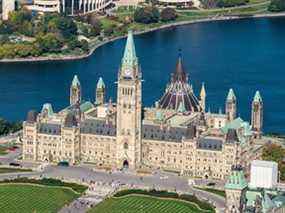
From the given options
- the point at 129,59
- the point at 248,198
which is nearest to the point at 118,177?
the point at 129,59

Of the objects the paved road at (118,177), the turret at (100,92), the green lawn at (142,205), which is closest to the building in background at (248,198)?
the green lawn at (142,205)

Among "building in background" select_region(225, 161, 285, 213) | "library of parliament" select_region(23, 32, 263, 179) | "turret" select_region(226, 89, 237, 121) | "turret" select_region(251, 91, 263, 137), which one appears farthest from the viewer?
"turret" select_region(226, 89, 237, 121)

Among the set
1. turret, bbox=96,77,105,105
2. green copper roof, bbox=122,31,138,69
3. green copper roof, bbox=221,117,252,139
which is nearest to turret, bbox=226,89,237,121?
green copper roof, bbox=221,117,252,139

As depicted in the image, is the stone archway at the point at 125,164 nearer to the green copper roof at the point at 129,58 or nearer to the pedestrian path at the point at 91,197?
Result: the pedestrian path at the point at 91,197

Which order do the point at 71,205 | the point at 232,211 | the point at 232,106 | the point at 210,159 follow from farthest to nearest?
the point at 232,106
the point at 210,159
the point at 71,205
the point at 232,211

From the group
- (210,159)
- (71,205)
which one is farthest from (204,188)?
(71,205)

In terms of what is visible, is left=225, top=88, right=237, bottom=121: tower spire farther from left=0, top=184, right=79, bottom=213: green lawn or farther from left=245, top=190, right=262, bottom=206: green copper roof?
left=245, top=190, right=262, bottom=206: green copper roof

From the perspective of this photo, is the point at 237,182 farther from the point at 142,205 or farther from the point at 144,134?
the point at 144,134

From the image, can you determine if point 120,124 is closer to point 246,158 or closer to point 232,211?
point 246,158
